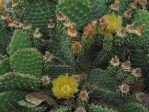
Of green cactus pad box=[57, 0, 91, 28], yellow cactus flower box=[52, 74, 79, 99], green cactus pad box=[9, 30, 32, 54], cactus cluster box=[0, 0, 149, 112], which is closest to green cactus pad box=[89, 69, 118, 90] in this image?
cactus cluster box=[0, 0, 149, 112]

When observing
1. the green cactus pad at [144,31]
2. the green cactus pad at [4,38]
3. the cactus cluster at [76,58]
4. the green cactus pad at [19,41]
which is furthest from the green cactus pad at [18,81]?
the green cactus pad at [144,31]

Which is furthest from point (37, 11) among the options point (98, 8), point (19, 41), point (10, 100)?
point (10, 100)

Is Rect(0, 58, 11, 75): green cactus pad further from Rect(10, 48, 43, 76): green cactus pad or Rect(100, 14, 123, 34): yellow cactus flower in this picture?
Rect(100, 14, 123, 34): yellow cactus flower

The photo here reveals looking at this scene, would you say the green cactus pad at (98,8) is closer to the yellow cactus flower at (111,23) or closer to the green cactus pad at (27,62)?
the yellow cactus flower at (111,23)

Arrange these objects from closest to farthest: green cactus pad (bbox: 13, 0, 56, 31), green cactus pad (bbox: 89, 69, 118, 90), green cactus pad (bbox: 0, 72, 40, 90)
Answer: green cactus pad (bbox: 0, 72, 40, 90), green cactus pad (bbox: 89, 69, 118, 90), green cactus pad (bbox: 13, 0, 56, 31)

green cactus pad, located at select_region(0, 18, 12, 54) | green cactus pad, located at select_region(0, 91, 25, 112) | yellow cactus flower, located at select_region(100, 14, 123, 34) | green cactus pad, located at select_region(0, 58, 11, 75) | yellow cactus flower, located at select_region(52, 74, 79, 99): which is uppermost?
yellow cactus flower, located at select_region(100, 14, 123, 34)

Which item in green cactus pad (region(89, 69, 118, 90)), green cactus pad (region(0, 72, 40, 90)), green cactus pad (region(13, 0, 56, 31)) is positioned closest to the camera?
green cactus pad (region(0, 72, 40, 90))

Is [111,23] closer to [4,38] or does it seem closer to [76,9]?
[76,9]
